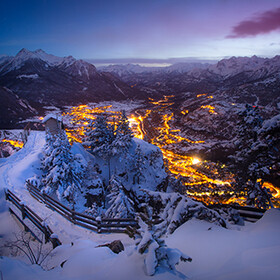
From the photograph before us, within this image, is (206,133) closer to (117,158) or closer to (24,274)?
(117,158)

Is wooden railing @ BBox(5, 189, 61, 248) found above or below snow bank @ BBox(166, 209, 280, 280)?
below

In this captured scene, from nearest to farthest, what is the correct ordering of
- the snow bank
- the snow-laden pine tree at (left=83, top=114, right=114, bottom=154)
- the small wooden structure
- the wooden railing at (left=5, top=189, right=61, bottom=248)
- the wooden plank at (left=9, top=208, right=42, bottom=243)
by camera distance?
the snow bank → the wooden railing at (left=5, top=189, right=61, bottom=248) → the wooden plank at (left=9, top=208, right=42, bottom=243) → the small wooden structure → the snow-laden pine tree at (left=83, top=114, right=114, bottom=154)

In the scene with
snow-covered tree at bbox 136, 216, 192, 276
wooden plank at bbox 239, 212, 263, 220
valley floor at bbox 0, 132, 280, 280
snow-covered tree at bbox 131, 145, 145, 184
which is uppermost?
snow-covered tree at bbox 136, 216, 192, 276

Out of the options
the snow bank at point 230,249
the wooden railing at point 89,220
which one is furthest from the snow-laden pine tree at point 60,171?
the snow bank at point 230,249

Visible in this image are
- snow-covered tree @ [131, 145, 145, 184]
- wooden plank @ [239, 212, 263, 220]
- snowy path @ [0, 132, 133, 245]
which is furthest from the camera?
snow-covered tree @ [131, 145, 145, 184]

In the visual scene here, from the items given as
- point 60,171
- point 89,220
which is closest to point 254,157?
point 89,220

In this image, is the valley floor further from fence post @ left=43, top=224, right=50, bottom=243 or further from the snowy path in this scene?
the snowy path

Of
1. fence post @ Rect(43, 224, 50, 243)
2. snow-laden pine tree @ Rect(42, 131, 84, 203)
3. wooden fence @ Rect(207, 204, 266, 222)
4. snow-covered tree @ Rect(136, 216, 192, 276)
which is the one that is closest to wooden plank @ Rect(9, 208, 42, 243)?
fence post @ Rect(43, 224, 50, 243)

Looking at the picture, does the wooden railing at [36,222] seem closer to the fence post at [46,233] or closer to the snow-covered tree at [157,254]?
the fence post at [46,233]
